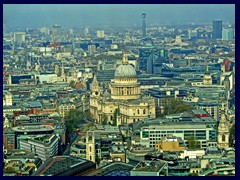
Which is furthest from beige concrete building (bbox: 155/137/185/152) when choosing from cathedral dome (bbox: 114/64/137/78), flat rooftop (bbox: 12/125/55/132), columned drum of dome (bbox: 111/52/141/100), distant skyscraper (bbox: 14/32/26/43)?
distant skyscraper (bbox: 14/32/26/43)

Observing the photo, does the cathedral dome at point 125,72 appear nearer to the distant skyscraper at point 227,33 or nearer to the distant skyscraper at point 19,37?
the distant skyscraper at point 227,33

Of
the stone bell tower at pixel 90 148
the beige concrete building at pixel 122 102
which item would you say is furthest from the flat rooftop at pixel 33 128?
the beige concrete building at pixel 122 102

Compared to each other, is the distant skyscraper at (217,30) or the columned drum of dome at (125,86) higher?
the distant skyscraper at (217,30)

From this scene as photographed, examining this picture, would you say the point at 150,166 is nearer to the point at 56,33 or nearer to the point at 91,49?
the point at 91,49

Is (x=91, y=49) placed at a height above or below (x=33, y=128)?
above

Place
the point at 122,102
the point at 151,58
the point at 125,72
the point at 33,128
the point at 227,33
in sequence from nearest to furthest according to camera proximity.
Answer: the point at 33,128, the point at 122,102, the point at 125,72, the point at 151,58, the point at 227,33

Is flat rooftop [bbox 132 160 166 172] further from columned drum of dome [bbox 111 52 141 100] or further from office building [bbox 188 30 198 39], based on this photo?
office building [bbox 188 30 198 39]

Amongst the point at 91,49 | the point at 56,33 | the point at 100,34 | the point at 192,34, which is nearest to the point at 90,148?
the point at 91,49
